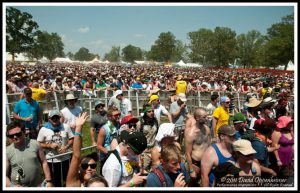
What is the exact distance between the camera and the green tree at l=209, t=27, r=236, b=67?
Result: 3519 inches

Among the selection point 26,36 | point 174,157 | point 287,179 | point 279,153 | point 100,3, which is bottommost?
point 287,179

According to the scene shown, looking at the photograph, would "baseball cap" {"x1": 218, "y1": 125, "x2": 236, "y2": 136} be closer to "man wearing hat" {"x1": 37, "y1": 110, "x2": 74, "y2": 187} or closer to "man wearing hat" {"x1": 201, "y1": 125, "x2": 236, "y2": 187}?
"man wearing hat" {"x1": 201, "y1": 125, "x2": 236, "y2": 187}

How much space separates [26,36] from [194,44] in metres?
60.1

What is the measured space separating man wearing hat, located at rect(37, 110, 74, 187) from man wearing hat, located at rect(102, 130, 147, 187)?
1.64m

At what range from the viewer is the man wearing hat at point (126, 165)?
3.41 meters

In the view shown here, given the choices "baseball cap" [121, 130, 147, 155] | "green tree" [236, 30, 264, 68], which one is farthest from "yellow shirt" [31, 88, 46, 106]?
"green tree" [236, 30, 264, 68]

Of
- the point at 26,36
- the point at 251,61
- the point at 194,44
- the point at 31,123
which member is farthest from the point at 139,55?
the point at 31,123

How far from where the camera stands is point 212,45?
308ft

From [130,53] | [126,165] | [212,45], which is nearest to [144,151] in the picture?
[126,165]

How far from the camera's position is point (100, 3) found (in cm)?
398

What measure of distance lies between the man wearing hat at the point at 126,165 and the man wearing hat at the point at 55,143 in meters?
1.64

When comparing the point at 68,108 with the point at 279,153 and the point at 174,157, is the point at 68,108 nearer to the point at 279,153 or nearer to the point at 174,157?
the point at 174,157

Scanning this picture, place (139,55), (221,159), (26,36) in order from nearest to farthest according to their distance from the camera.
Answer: (221,159), (26,36), (139,55)

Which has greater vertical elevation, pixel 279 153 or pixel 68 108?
pixel 68 108
